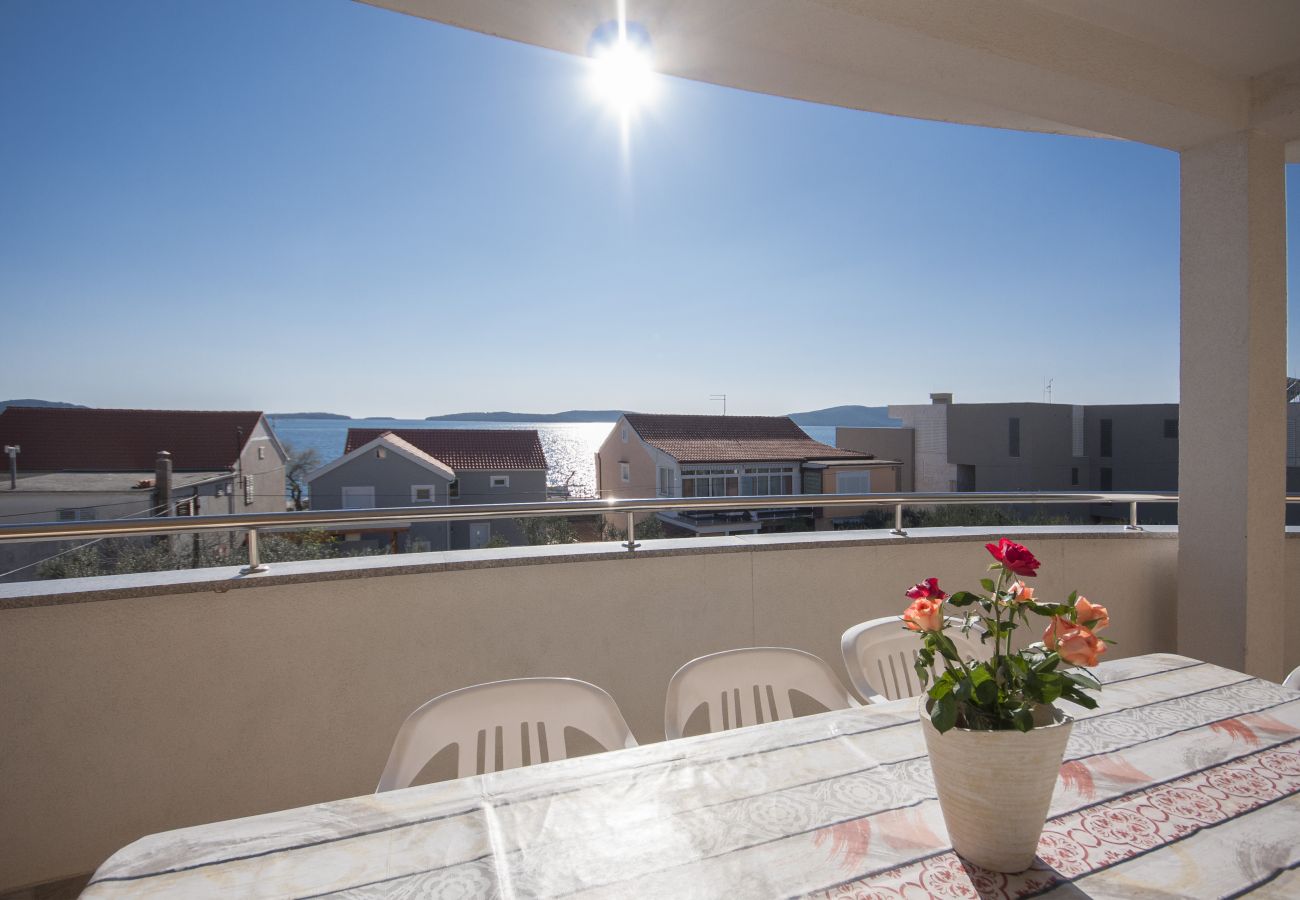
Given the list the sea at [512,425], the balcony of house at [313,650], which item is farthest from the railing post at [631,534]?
the sea at [512,425]

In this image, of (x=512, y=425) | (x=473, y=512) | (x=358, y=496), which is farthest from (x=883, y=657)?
(x=512, y=425)

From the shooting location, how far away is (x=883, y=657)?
5.17ft

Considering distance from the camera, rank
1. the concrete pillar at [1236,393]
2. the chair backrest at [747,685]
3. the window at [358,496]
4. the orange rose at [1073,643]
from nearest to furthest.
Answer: the orange rose at [1073,643] < the chair backrest at [747,685] < the concrete pillar at [1236,393] < the window at [358,496]

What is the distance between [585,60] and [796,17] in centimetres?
65

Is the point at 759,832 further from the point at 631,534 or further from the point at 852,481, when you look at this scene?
the point at 852,481

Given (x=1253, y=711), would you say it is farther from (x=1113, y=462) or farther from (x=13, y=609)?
(x=1113, y=462)

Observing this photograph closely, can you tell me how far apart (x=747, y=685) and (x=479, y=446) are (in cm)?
1280

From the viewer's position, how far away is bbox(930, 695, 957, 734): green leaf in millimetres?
707

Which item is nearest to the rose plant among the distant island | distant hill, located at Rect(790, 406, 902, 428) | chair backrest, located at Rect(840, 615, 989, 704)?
chair backrest, located at Rect(840, 615, 989, 704)

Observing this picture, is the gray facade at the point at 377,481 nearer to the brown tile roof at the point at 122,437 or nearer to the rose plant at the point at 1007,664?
the brown tile roof at the point at 122,437

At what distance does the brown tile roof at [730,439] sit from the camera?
1117 cm

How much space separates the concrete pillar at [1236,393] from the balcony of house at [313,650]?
1.31 meters

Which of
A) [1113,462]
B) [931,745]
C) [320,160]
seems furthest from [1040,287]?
[931,745]

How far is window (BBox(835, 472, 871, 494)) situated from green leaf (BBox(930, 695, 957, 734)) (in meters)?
11.4
